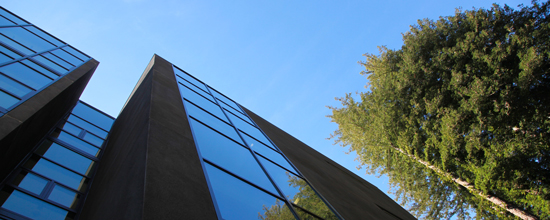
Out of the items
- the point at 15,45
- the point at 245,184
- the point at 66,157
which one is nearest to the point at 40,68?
the point at 15,45

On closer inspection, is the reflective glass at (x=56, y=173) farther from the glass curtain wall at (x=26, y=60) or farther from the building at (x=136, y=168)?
the glass curtain wall at (x=26, y=60)

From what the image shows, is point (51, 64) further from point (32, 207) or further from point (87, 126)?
point (32, 207)

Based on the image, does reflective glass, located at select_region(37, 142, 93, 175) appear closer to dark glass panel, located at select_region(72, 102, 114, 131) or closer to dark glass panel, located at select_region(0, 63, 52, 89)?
dark glass panel, located at select_region(0, 63, 52, 89)

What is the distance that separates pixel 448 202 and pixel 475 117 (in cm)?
779

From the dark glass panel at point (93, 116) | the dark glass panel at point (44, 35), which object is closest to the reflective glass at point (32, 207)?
the dark glass panel at point (93, 116)

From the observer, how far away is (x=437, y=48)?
13469 millimetres

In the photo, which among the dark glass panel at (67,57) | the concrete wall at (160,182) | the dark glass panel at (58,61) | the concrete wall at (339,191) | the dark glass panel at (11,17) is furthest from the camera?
the dark glass panel at (67,57)

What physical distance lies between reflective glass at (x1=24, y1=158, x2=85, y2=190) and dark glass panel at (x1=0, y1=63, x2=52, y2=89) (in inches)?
60.5

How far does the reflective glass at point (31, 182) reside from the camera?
406cm

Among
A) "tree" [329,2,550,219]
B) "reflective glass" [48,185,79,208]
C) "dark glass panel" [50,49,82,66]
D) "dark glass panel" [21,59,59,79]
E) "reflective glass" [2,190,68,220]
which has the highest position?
"tree" [329,2,550,219]

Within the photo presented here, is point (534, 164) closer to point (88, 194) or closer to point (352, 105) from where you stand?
point (352, 105)

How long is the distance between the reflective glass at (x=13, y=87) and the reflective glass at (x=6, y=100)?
0.77 feet

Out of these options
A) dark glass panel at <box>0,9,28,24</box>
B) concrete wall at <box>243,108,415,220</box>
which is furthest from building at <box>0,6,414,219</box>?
dark glass panel at <box>0,9,28,24</box>

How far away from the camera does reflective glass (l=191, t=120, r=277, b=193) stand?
13.6 ft
